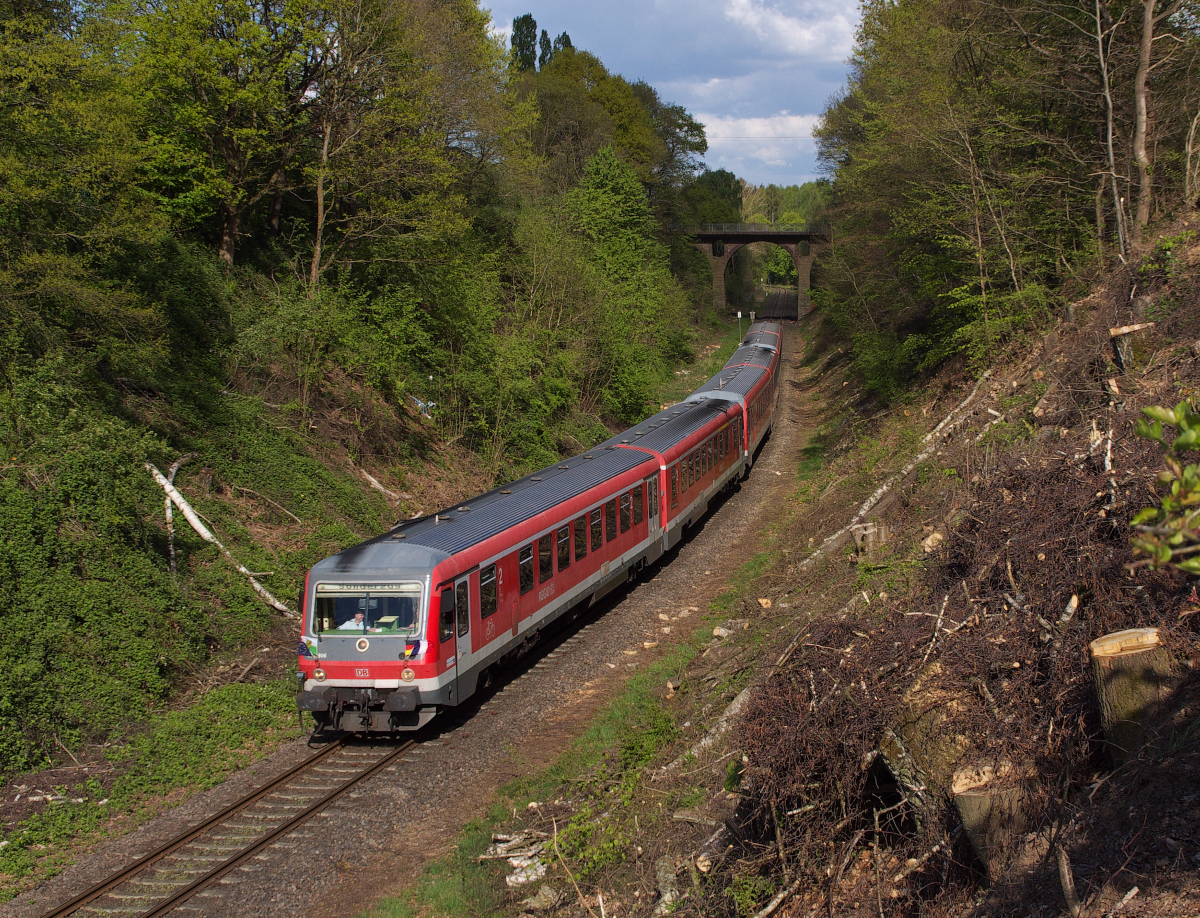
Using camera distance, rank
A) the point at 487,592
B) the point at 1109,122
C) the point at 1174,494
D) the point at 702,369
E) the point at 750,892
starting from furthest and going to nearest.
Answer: the point at 702,369 → the point at 1109,122 → the point at 487,592 → the point at 750,892 → the point at 1174,494

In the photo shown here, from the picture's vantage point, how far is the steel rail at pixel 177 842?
780 cm

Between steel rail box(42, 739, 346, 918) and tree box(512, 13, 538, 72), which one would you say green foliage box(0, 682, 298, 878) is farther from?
tree box(512, 13, 538, 72)

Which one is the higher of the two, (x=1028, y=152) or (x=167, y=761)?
(x=1028, y=152)

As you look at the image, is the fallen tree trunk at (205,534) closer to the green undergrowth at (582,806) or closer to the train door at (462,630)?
the train door at (462,630)

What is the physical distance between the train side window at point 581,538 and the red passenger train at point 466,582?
0.06ft

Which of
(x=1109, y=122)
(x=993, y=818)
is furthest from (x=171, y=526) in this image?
(x=1109, y=122)

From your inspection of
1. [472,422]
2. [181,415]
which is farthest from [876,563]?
[472,422]

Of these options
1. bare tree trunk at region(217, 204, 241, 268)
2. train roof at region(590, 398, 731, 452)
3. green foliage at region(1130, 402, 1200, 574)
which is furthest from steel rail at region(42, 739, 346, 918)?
bare tree trunk at region(217, 204, 241, 268)

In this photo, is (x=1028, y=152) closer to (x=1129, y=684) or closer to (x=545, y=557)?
(x=545, y=557)

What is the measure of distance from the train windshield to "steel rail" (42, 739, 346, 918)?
1703 mm

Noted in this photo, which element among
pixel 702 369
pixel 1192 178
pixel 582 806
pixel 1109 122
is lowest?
pixel 582 806

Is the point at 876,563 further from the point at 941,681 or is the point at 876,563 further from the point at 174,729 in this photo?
the point at 174,729

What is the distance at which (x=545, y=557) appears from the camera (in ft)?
43.9

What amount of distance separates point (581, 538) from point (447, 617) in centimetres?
409
